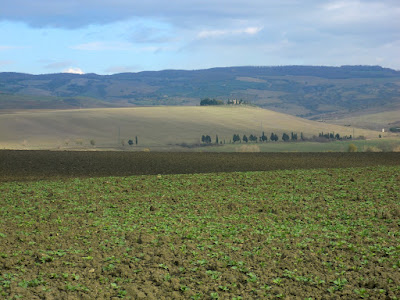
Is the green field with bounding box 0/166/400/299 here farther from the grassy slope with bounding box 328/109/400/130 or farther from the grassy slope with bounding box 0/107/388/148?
the grassy slope with bounding box 328/109/400/130

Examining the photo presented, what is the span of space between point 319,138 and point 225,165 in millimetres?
57193

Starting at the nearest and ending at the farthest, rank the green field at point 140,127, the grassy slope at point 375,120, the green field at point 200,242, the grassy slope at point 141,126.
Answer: the green field at point 200,242 → the green field at point 140,127 → the grassy slope at point 141,126 → the grassy slope at point 375,120

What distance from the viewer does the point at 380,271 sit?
1107 cm

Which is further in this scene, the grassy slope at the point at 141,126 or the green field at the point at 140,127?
the grassy slope at the point at 141,126

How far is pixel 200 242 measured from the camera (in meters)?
13.7

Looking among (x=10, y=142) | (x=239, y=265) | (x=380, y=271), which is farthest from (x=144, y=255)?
(x=10, y=142)

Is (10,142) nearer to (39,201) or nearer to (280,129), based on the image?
(280,129)

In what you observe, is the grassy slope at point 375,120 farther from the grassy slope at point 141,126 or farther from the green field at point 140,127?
the green field at point 140,127

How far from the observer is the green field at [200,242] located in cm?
1023

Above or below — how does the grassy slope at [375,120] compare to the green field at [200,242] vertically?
above

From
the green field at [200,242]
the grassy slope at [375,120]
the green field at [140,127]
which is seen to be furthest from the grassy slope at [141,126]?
the green field at [200,242]

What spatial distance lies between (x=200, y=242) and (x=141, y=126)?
86686 mm

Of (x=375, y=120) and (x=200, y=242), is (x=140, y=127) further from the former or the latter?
(x=375, y=120)

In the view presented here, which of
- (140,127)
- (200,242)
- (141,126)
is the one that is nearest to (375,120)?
(141,126)
